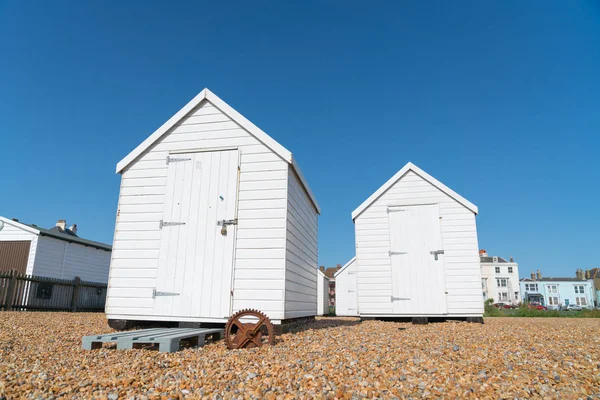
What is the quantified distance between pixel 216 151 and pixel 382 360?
17.6 ft

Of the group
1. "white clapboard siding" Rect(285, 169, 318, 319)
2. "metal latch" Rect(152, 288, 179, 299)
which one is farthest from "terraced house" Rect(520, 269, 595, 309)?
"metal latch" Rect(152, 288, 179, 299)

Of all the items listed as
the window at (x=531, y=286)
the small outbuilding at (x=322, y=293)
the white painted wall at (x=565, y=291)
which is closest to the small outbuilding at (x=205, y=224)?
the small outbuilding at (x=322, y=293)

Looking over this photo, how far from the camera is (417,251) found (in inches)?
436

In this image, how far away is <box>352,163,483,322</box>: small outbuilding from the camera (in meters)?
10.7

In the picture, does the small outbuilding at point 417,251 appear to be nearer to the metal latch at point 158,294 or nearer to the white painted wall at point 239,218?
the white painted wall at point 239,218

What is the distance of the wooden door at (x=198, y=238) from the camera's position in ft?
23.4

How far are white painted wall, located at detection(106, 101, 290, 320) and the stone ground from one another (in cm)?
149

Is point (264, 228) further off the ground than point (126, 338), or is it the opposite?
point (264, 228)

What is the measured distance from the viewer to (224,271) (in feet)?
23.5

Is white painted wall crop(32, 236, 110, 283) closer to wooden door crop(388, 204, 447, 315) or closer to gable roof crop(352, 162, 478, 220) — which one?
gable roof crop(352, 162, 478, 220)

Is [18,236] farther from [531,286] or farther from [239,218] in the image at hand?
[531,286]

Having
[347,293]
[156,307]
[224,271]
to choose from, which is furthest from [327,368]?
[347,293]

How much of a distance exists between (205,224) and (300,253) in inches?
100

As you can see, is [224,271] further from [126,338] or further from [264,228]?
[126,338]
